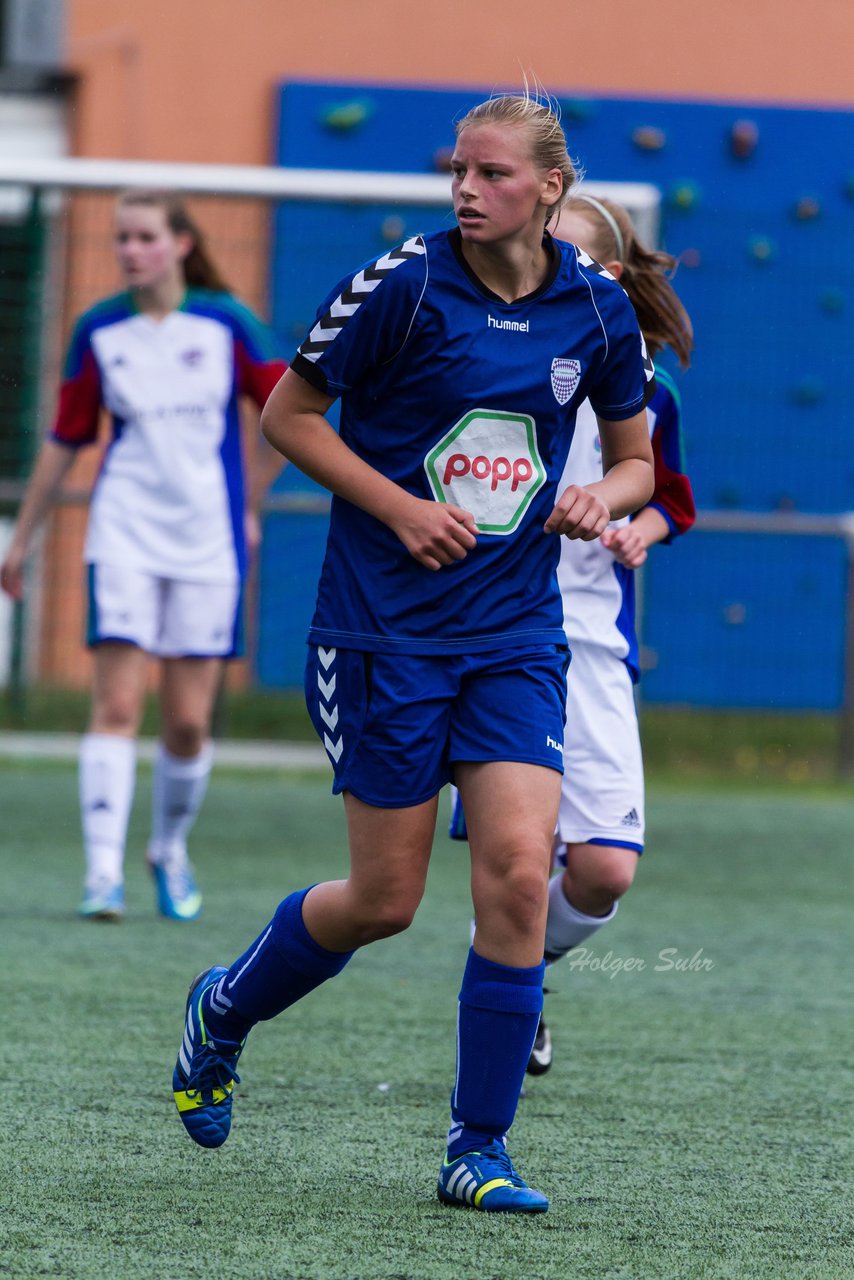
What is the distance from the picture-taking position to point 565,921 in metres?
3.83

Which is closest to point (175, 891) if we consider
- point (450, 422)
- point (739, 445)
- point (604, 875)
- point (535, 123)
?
point (604, 875)

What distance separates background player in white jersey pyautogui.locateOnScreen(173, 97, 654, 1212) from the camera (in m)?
2.85

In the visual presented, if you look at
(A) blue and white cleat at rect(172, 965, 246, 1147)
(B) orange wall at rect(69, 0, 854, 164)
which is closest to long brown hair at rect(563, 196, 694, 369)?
(A) blue and white cleat at rect(172, 965, 246, 1147)

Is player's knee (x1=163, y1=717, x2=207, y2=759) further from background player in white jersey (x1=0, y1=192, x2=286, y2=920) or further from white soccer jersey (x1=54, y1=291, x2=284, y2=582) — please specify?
white soccer jersey (x1=54, y1=291, x2=284, y2=582)

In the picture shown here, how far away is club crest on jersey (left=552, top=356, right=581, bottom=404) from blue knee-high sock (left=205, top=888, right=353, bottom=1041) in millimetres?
830

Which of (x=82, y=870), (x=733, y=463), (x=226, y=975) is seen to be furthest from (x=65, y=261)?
(x=226, y=975)

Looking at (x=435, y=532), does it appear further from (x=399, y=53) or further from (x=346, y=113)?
(x=399, y=53)

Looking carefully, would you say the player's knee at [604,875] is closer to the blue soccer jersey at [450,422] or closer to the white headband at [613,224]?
the blue soccer jersey at [450,422]

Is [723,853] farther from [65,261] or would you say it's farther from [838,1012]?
[65,261]

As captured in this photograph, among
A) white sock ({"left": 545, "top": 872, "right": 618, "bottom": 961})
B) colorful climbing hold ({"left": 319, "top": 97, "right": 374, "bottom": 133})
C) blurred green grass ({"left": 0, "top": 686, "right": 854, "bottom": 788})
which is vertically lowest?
blurred green grass ({"left": 0, "top": 686, "right": 854, "bottom": 788})

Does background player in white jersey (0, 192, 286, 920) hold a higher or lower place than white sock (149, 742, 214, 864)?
higher

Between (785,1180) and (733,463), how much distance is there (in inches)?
303

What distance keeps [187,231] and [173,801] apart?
5.15 ft

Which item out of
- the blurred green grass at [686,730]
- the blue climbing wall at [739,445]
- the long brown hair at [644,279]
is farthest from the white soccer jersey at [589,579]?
the blue climbing wall at [739,445]
